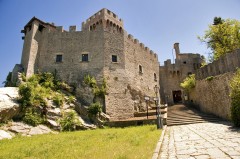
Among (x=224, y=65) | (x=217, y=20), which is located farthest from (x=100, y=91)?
(x=217, y=20)

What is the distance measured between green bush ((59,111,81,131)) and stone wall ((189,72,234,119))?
12120 mm

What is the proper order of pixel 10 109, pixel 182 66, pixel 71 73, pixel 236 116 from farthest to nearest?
pixel 182 66, pixel 71 73, pixel 10 109, pixel 236 116

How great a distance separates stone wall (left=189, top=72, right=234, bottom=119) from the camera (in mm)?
13211

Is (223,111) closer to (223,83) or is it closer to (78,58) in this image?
(223,83)

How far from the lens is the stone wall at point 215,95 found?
13.2m

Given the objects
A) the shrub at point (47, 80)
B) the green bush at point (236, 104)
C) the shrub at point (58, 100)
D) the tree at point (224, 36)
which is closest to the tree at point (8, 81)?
the shrub at point (47, 80)

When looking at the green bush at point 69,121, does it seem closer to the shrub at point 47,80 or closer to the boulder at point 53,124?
the boulder at point 53,124

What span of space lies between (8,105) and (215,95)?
16.7m

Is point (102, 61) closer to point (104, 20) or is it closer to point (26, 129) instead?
point (104, 20)

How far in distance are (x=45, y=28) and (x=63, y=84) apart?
8071 mm

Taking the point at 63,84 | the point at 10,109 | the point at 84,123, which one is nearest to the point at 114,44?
the point at 63,84

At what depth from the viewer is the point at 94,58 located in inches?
780

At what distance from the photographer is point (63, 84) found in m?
18.0

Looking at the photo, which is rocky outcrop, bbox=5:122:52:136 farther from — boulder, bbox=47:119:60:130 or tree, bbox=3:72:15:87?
tree, bbox=3:72:15:87
